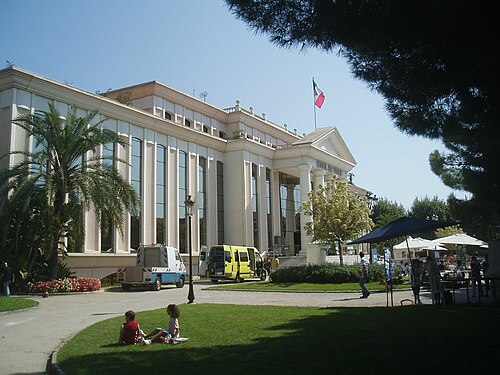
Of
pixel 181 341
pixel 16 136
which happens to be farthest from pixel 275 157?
pixel 181 341

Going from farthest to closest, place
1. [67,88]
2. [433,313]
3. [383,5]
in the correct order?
1. [67,88]
2. [433,313]
3. [383,5]

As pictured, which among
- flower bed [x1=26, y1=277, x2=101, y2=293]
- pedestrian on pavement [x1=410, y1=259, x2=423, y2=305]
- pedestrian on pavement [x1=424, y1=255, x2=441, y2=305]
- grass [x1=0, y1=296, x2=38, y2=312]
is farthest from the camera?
flower bed [x1=26, y1=277, x2=101, y2=293]

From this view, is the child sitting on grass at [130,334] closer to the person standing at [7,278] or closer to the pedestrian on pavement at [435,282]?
the pedestrian on pavement at [435,282]

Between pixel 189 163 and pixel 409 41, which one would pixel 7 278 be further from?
pixel 409 41

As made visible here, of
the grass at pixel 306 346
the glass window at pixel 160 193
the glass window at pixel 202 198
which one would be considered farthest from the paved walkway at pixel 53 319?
the glass window at pixel 202 198

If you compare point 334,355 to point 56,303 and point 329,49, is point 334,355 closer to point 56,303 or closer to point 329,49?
point 329,49

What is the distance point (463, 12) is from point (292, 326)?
7.43 metres

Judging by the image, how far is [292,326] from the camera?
11438mm

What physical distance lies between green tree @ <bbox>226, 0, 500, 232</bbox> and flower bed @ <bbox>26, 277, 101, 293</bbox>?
20.3 m

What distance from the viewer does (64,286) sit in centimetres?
2553

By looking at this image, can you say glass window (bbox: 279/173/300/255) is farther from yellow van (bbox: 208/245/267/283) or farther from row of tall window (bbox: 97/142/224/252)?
yellow van (bbox: 208/245/267/283)

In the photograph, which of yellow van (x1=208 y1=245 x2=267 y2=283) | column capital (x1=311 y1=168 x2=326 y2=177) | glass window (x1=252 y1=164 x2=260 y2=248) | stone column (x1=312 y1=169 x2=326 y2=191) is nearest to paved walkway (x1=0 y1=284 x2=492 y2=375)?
yellow van (x1=208 y1=245 x2=267 y2=283)

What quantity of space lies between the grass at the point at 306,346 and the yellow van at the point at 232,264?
20.7 m

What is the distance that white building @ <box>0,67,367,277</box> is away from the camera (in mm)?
30859
